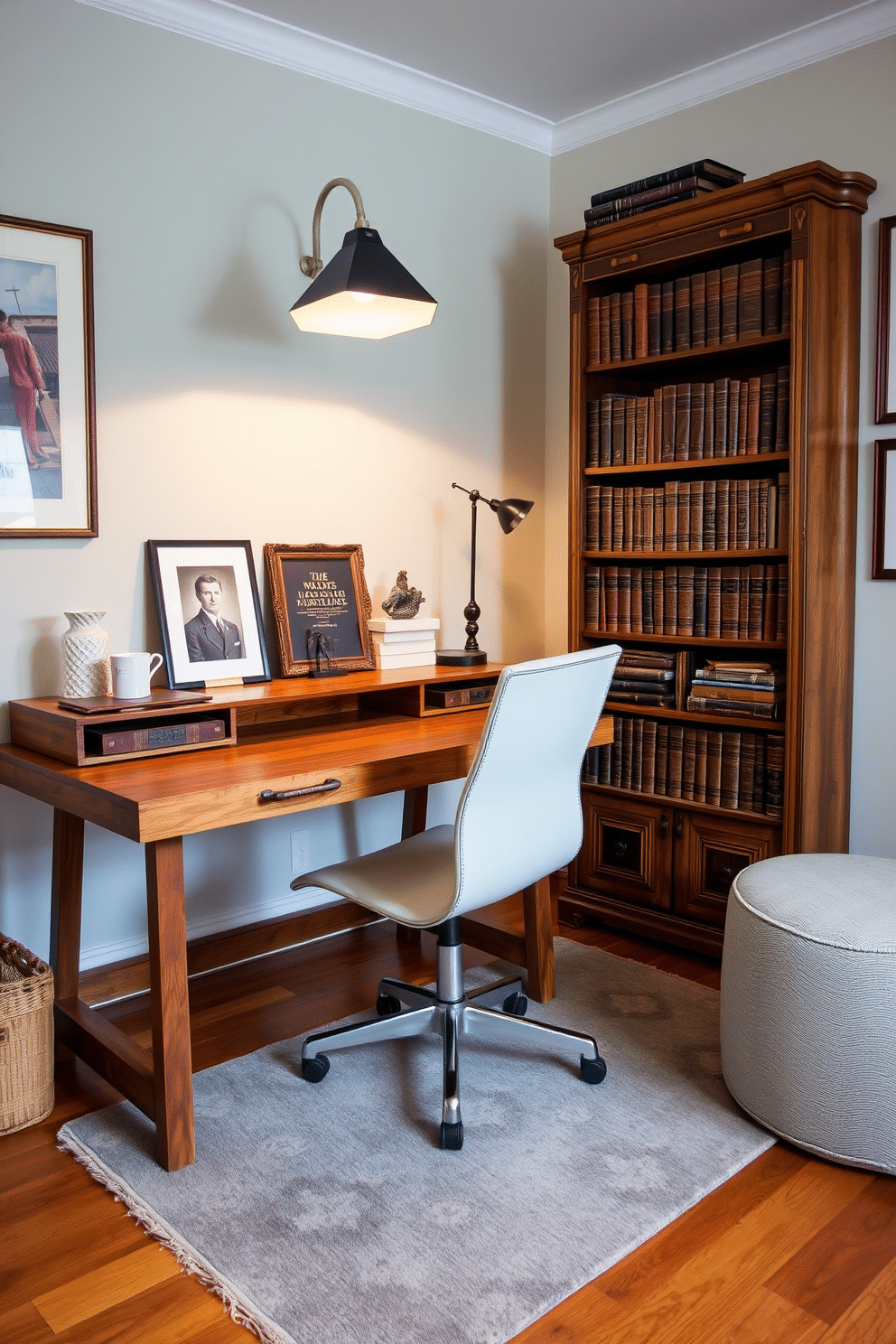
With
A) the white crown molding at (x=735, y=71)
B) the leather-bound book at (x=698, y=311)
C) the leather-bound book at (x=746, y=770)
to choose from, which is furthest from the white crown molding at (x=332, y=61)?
the leather-bound book at (x=746, y=770)

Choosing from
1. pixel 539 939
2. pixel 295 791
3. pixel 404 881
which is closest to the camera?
pixel 295 791

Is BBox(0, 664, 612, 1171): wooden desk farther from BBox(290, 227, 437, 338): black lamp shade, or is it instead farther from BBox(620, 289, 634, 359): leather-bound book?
BBox(620, 289, 634, 359): leather-bound book

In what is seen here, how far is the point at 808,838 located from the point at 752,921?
28.1 inches

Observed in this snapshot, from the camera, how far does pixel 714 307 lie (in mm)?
2748

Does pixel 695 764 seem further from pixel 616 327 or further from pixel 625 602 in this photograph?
pixel 616 327

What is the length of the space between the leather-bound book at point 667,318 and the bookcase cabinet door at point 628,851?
1.27m

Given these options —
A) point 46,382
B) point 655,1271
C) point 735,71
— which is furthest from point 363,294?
point 655,1271

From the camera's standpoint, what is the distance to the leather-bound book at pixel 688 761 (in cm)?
286

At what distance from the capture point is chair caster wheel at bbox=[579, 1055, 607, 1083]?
7.11 feet

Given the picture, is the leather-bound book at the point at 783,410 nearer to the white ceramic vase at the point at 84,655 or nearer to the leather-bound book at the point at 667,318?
the leather-bound book at the point at 667,318

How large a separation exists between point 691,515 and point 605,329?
62 cm

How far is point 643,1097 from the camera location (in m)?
2.12

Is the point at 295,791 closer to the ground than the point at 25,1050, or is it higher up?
Answer: higher up

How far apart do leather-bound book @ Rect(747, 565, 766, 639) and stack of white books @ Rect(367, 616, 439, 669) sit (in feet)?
2.73
